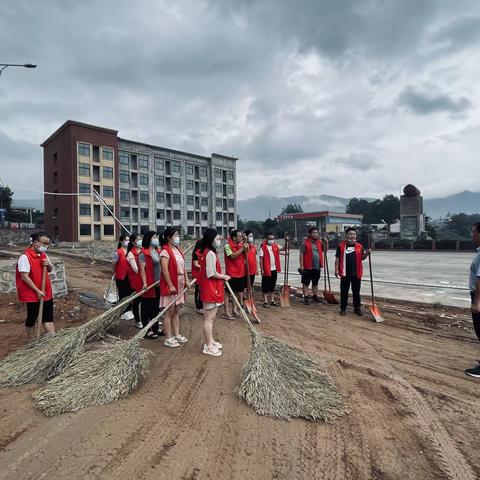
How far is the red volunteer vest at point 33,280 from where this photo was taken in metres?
4.55

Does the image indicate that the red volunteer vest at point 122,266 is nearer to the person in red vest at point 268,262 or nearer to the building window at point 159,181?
the person in red vest at point 268,262

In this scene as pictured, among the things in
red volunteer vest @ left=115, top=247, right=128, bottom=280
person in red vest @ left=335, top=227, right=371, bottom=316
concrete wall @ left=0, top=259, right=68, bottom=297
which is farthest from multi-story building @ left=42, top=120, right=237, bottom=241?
person in red vest @ left=335, top=227, right=371, bottom=316

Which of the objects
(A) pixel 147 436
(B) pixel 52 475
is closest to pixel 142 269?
(A) pixel 147 436

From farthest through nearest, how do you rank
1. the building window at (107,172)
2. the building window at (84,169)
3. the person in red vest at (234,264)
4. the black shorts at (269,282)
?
the building window at (107,172) < the building window at (84,169) < the black shorts at (269,282) < the person in red vest at (234,264)

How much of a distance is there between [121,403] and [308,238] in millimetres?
5691

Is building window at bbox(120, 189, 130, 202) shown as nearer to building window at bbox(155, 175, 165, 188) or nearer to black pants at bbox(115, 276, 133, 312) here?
building window at bbox(155, 175, 165, 188)

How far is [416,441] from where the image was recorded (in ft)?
8.90

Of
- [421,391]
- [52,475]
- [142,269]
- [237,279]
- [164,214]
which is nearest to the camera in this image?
[52,475]

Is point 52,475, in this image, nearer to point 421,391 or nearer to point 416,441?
point 416,441

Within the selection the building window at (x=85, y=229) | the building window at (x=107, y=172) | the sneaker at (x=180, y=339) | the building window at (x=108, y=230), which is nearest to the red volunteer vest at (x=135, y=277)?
the sneaker at (x=180, y=339)

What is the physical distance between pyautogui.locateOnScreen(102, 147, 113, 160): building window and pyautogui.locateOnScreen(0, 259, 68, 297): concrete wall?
137ft

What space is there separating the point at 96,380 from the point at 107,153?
4850 cm

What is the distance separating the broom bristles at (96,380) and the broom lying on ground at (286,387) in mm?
1102

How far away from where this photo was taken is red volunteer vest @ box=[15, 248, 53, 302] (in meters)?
4.55
